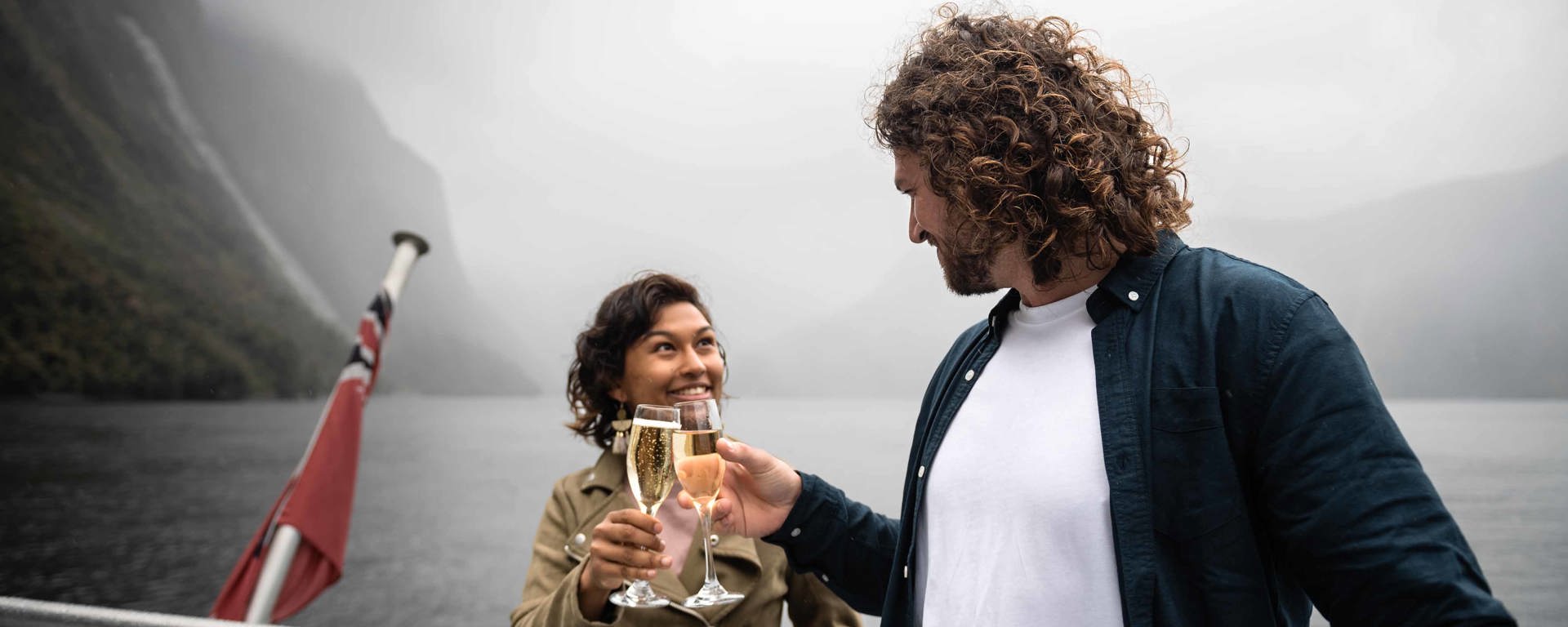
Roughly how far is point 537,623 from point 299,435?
19453 millimetres

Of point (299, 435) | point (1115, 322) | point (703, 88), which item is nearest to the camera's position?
point (1115, 322)

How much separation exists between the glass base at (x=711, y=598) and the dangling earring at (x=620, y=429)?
79 centimetres

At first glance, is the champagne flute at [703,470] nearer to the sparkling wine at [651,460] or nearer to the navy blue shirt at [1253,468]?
the sparkling wine at [651,460]

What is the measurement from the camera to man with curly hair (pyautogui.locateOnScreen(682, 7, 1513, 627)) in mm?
780

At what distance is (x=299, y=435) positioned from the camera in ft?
60.5

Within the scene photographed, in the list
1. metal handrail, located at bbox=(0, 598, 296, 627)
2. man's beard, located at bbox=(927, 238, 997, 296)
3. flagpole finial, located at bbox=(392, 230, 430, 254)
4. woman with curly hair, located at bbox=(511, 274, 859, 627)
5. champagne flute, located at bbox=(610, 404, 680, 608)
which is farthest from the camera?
flagpole finial, located at bbox=(392, 230, 430, 254)

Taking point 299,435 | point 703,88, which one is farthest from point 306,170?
point 703,88

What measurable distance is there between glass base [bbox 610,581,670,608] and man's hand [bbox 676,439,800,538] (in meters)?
0.14

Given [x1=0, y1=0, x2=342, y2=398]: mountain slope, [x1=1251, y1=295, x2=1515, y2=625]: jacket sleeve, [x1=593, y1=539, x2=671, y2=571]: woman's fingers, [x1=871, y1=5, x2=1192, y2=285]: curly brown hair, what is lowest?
[x1=1251, y1=295, x2=1515, y2=625]: jacket sleeve

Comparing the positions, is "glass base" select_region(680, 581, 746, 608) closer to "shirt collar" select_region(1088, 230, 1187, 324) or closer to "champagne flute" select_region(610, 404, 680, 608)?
"champagne flute" select_region(610, 404, 680, 608)

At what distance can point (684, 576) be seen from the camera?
1.86 meters

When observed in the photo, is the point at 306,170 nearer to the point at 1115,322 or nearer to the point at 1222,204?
the point at 1222,204

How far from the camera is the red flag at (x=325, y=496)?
4109 millimetres

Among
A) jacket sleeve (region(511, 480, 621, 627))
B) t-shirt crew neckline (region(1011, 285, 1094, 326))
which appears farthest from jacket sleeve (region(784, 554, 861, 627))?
t-shirt crew neckline (region(1011, 285, 1094, 326))
